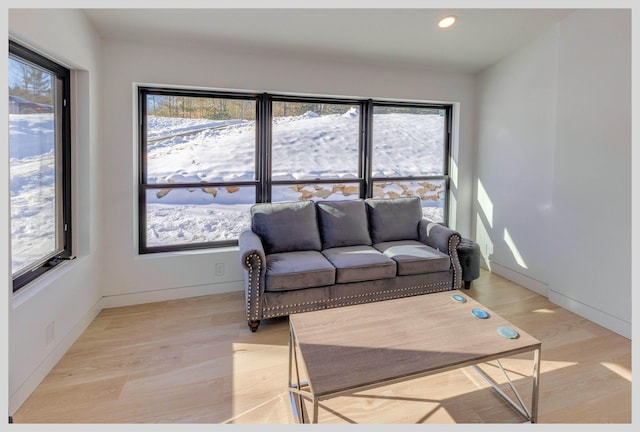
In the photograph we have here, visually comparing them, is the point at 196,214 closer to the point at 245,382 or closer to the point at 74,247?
the point at 74,247

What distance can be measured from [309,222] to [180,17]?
2.02 metres

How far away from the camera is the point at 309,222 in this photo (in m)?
3.35

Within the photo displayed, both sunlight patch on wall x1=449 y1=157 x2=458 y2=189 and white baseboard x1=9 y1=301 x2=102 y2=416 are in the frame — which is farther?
sunlight patch on wall x1=449 y1=157 x2=458 y2=189

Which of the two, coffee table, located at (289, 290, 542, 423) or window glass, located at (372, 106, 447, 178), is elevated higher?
window glass, located at (372, 106, 447, 178)

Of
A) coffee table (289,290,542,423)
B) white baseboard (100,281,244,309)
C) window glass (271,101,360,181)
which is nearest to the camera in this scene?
coffee table (289,290,542,423)

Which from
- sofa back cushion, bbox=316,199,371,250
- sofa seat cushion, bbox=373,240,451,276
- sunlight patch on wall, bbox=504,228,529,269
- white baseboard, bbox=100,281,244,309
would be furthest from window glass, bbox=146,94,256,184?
sunlight patch on wall, bbox=504,228,529,269

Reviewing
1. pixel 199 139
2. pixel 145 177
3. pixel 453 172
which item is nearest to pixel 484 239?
pixel 453 172

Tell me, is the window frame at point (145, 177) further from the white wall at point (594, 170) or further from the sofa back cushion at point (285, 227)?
the white wall at point (594, 170)

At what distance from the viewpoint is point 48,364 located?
2148 millimetres

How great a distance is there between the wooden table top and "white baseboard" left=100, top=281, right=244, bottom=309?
173 cm

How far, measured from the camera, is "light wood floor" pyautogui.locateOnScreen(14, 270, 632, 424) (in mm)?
1818

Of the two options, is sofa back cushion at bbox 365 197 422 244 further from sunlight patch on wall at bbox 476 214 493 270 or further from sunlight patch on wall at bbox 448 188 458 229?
sunlight patch on wall at bbox 476 214 493 270

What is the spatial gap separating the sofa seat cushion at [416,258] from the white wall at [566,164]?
1.10m

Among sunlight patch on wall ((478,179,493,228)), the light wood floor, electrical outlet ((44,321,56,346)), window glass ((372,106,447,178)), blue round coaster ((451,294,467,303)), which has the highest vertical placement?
window glass ((372,106,447,178))
